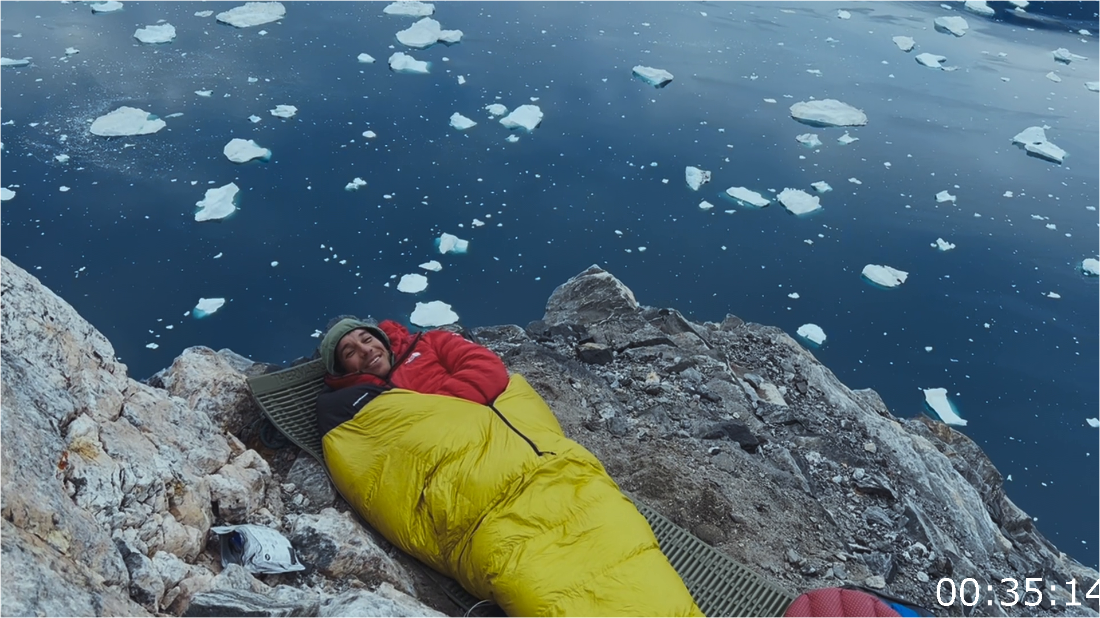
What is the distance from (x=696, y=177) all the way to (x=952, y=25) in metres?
5.14

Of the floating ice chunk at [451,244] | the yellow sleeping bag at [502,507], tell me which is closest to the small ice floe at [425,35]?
the floating ice chunk at [451,244]

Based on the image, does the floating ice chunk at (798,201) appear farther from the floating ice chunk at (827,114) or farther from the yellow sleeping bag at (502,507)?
the yellow sleeping bag at (502,507)

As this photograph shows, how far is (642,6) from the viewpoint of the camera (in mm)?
9008

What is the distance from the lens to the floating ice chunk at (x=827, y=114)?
678 centimetres

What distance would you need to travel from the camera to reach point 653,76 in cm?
716

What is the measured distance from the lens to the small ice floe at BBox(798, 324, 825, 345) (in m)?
4.66

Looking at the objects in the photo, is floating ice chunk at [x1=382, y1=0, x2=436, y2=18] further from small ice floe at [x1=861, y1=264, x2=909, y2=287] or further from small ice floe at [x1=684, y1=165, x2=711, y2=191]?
small ice floe at [x1=861, y1=264, x2=909, y2=287]

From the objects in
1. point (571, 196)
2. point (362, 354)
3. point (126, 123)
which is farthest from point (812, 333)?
point (126, 123)

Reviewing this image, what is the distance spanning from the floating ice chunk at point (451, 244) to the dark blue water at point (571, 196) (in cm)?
11

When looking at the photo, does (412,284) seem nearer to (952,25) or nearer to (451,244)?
(451,244)

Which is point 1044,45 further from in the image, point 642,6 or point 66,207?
point 66,207

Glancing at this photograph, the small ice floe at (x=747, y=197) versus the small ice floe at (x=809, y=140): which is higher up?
the small ice floe at (x=809, y=140)

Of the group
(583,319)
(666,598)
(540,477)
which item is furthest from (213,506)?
(583,319)

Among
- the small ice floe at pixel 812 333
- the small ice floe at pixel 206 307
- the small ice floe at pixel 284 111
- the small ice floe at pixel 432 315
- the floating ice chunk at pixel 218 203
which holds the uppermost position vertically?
the small ice floe at pixel 284 111
